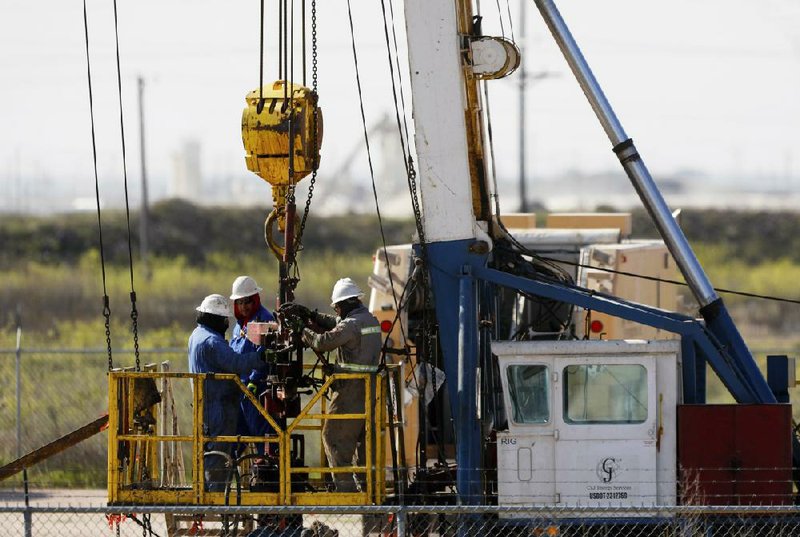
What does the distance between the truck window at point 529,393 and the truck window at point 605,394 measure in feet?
0.59

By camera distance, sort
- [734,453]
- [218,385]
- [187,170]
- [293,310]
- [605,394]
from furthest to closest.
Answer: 1. [187,170]
2. [218,385]
3. [293,310]
4. [605,394]
5. [734,453]

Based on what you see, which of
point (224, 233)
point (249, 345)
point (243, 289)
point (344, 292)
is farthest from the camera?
point (224, 233)

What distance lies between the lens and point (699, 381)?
13.3 metres

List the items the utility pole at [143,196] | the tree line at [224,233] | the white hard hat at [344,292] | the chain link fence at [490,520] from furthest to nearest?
the tree line at [224,233]
the utility pole at [143,196]
the white hard hat at [344,292]
the chain link fence at [490,520]

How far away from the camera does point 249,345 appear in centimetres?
1396

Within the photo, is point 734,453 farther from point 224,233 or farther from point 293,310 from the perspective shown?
point 224,233

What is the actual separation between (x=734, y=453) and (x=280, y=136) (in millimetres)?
4821

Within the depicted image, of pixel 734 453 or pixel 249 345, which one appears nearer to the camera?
pixel 734 453

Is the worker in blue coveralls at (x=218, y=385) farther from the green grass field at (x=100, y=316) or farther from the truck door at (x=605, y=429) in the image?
A: the green grass field at (x=100, y=316)

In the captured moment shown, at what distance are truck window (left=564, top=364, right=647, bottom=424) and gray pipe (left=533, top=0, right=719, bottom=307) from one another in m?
1.20

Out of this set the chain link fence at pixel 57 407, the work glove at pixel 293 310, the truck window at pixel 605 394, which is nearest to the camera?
the truck window at pixel 605 394

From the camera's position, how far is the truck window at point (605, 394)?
12.7 m

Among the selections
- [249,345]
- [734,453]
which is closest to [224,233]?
[249,345]

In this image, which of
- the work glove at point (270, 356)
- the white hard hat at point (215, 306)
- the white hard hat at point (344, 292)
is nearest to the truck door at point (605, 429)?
the white hard hat at point (344, 292)
